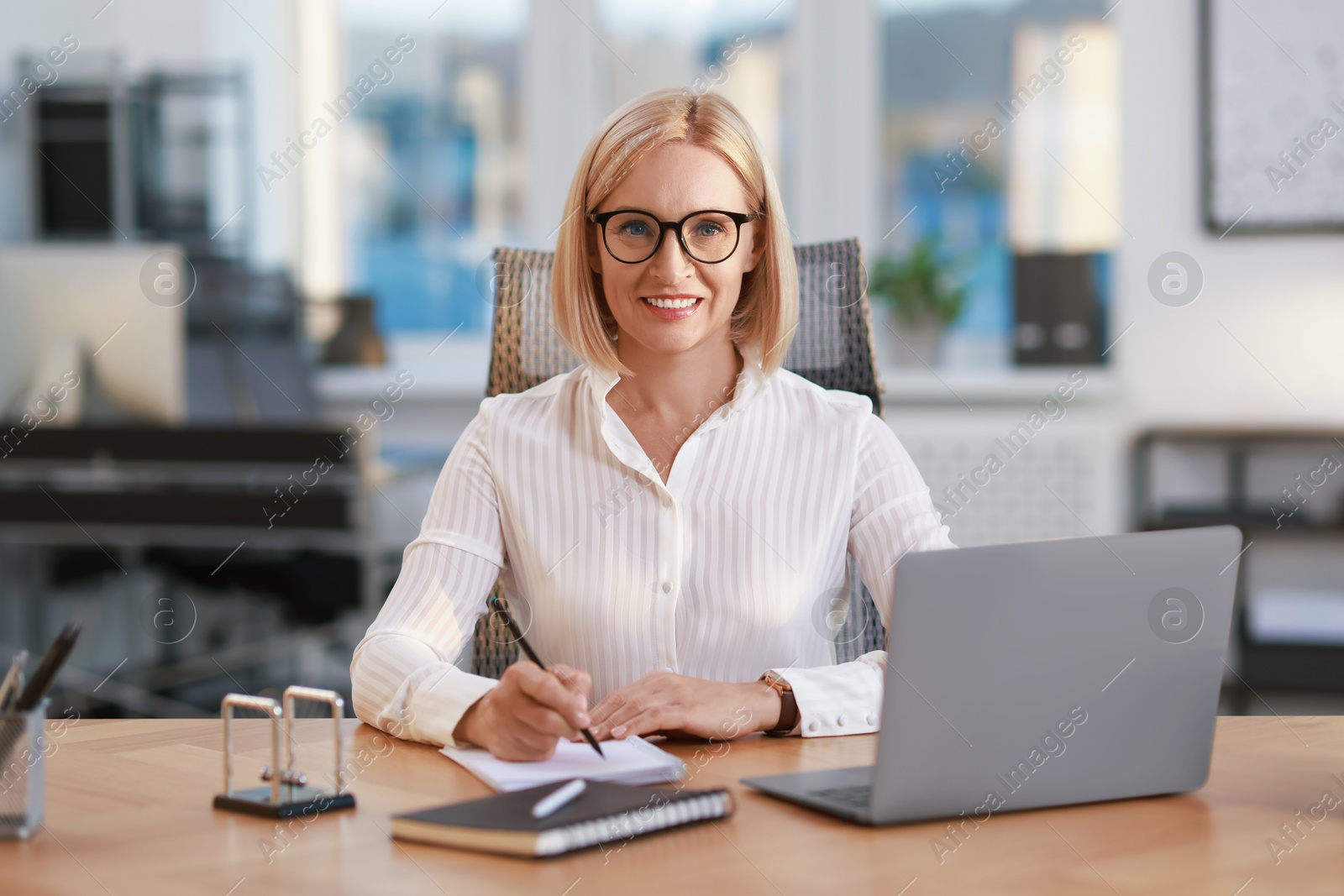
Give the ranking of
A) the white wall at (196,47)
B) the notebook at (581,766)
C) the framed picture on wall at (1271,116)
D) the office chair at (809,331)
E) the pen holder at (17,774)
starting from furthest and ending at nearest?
the white wall at (196,47)
the framed picture on wall at (1271,116)
the office chair at (809,331)
the notebook at (581,766)
the pen holder at (17,774)

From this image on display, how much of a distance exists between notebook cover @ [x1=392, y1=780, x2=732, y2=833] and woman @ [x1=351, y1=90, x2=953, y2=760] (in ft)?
1.44

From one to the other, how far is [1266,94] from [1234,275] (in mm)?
485

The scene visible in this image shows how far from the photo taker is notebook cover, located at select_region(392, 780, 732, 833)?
2.85ft

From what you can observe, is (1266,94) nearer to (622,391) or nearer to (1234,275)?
(1234,275)

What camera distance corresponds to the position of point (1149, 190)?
3600 millimetres

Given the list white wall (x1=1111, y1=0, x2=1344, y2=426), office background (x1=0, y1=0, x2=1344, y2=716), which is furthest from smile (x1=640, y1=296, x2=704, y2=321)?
white wall (x1=1111, y1=0, x2=1344, y2=426)

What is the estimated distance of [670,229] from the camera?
1.43 metres

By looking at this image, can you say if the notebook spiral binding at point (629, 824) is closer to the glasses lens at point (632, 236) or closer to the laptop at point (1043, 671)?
the laptop at point (1043, 671)

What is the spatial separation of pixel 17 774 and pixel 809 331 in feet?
3.54

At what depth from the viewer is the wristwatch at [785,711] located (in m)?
1.23

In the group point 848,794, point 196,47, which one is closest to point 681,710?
point 848,794

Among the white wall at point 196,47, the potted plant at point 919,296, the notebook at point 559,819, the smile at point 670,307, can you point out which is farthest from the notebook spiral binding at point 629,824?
the white wall at point 196,47

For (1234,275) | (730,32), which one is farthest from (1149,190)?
(730,32)

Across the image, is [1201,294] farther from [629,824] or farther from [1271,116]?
[629,824]
